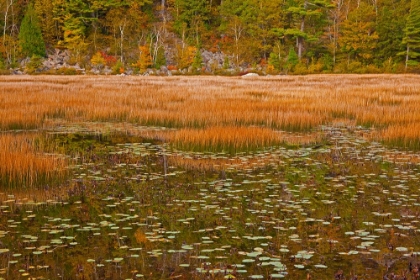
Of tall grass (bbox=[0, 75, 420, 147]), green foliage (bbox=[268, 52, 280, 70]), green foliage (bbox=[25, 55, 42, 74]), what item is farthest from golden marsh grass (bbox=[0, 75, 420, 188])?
green foliage (bbox=[268, 52, 280, 70])

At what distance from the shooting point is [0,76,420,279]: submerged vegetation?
5.06 m

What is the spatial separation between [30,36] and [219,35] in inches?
1188

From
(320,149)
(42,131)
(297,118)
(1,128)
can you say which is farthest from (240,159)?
(1,128)

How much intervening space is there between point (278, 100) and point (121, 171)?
42.2 feet

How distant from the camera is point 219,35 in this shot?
81.1m

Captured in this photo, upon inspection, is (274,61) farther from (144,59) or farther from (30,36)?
(30,36)

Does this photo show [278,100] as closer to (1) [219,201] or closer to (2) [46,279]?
(1) [219,201]

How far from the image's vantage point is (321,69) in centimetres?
6519

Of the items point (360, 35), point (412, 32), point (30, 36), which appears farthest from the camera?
point (30, 36)

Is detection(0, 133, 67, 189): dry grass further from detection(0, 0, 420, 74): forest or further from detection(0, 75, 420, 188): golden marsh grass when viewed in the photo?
detection(0, 0, 420, 74): forest

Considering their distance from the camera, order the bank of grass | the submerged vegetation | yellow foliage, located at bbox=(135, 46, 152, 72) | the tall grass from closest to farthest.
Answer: the submerged vegetation < the bank of grass < the tall grass < yellow foliage, located at bbox=(135, 46, 152, 72)

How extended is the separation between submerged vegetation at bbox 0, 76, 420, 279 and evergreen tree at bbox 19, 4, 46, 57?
55.8 metres

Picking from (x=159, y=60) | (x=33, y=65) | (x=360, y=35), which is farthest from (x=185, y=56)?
(x=360, y=35)

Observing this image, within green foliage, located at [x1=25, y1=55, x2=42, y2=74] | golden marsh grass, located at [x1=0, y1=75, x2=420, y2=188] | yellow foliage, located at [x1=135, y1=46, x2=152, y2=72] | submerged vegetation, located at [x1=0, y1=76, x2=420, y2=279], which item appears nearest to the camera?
submerged vegetation, located at [x1=0, y1=76, x2=420, y2=279]
